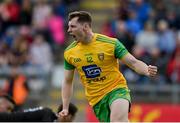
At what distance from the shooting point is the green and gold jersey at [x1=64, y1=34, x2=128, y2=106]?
1141 cm

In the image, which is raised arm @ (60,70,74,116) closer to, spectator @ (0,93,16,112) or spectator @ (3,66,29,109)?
spectator @ (0,93,16,112)

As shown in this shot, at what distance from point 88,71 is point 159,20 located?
8.90 metres

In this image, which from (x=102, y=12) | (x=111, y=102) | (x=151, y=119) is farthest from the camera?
(x=102, y=12)

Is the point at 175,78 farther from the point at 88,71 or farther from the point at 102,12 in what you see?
the point at 88,71

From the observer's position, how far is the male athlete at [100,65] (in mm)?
11273

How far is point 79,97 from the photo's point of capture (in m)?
19.6

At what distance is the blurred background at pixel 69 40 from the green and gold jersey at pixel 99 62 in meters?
5.47

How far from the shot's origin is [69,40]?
21109mm

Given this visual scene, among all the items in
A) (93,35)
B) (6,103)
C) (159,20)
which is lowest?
(159,20)

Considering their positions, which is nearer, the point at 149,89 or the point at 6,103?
the point at 6,103

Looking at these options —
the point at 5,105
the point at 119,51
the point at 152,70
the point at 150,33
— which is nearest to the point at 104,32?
the point at 150,33

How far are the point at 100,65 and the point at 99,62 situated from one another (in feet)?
0.15

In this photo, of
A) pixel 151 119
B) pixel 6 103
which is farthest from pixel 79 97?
pixel 6 103

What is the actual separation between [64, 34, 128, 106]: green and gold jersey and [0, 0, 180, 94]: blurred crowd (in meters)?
7.12
